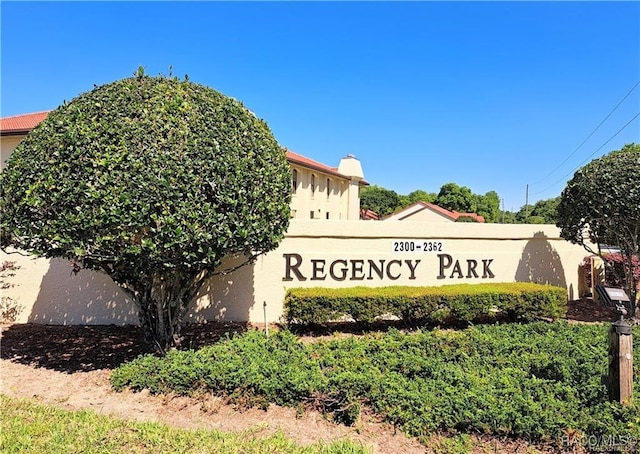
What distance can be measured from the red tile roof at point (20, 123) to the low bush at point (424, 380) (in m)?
13.4

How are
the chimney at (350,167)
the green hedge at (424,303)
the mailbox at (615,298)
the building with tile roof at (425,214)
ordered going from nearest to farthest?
the mailbox at (615,298)
the green hedge at (424,303)
the chimney at (350,167)
the building with tile roof at (425,214)

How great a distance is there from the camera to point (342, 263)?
29.4 feet

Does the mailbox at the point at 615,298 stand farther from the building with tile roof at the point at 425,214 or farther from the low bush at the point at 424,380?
the building with tile roof at the point at 425,214

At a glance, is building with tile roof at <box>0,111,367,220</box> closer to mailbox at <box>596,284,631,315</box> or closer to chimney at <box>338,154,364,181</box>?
chimney at <box>338,154,364,181</box>

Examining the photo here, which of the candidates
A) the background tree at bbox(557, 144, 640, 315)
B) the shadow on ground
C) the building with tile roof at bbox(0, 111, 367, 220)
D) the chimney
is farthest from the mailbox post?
the chimney

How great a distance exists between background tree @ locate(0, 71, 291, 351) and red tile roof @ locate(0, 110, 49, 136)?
1160 centimetres

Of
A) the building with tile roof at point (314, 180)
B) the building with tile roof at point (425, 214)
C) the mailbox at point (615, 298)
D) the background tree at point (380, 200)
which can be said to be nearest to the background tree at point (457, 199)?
the background tree at point (380, 200)

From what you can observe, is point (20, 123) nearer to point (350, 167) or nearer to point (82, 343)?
point (82, 343)

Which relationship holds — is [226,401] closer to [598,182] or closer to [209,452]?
[209,452]

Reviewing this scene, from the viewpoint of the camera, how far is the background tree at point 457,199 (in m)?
65.3

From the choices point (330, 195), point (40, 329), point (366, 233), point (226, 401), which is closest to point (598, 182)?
point (366, 233)

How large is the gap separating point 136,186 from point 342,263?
5123 mm

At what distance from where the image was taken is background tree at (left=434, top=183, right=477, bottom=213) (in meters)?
Result: 65.3

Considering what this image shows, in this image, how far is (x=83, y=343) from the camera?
6.84 metres
